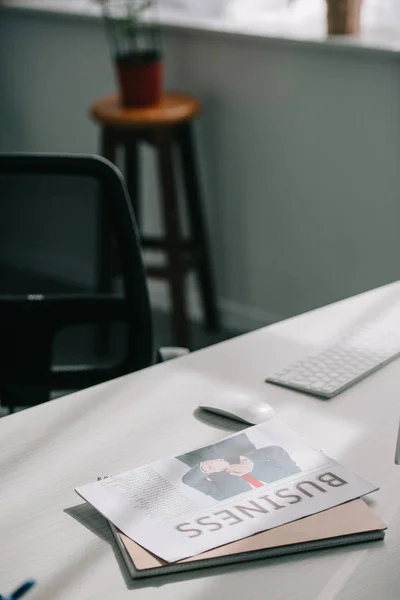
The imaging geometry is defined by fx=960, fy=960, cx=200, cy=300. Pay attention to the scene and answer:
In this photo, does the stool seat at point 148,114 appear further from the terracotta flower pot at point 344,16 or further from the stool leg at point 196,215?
the terracotta flower pot at point 344,16

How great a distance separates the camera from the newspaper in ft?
3.04

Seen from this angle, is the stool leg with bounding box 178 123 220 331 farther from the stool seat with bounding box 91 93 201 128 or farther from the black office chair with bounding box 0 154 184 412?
the black office chair with bounding box 0 154 184 412

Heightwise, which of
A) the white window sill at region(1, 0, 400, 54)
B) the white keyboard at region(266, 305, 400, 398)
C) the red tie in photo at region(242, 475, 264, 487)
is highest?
the white window sill at region(1, 0, 400, 54)

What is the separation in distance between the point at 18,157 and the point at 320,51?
1.46 meters

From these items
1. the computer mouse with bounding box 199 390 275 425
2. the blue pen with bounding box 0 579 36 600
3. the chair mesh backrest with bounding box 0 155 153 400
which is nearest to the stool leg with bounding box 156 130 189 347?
the chair mesh backrest with bounding box 0 155 153 400

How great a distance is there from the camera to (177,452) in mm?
1109

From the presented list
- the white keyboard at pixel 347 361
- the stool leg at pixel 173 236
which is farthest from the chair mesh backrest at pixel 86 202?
the stool leg at pixel 173 236

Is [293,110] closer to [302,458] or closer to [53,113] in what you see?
[53,113]

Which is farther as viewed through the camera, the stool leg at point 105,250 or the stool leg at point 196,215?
the stool leg at point 196,215

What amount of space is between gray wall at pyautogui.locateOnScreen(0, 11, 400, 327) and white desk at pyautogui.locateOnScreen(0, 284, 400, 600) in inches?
54.4

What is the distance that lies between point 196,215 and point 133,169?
0.27 m

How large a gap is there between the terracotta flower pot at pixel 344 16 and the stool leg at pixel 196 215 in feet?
1.85

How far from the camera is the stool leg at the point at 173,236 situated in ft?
10.0

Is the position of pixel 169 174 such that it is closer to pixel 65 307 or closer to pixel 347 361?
pixel 65 307
